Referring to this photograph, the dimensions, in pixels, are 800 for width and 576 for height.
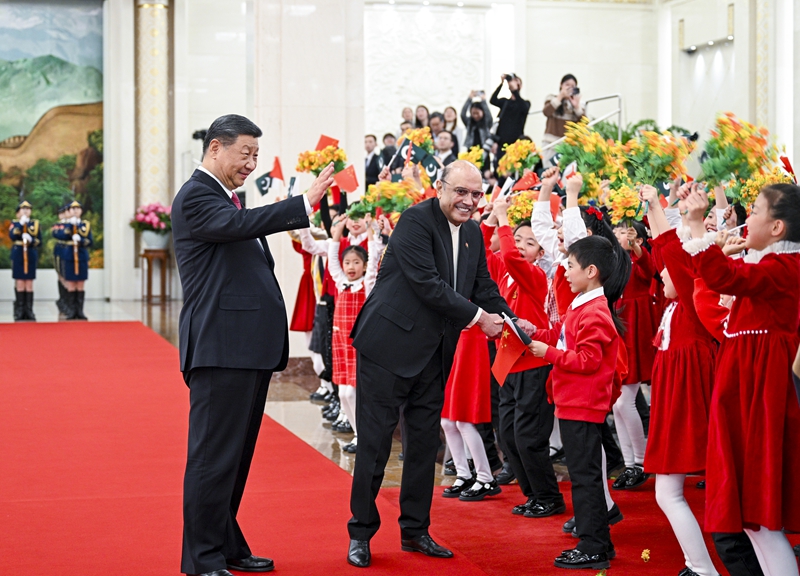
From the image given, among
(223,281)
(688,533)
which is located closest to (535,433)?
(688,533)

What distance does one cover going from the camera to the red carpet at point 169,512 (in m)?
4.20

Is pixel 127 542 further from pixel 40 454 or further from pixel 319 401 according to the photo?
pixel 319 401

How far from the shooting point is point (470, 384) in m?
5.66

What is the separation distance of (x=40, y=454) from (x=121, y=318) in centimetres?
1056

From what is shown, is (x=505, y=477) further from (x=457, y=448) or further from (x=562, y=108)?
(x=562, y=108)

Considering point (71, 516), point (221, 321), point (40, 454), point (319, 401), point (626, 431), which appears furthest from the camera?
point (319, 401)

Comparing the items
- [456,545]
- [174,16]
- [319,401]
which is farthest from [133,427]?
[174,16]

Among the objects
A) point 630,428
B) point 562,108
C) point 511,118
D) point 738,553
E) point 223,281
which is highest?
point 562,108

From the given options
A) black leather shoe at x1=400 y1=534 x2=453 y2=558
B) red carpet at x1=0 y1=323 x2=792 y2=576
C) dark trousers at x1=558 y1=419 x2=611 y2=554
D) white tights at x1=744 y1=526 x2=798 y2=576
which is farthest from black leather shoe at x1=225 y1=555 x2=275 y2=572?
white tights at x1=744 y1=526 x2=798 y2=576

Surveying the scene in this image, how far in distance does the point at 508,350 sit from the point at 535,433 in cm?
79

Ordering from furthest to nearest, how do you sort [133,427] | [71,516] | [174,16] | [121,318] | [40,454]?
[174,16] < [121,318] < [133,427] < [40,454] < [71,516]

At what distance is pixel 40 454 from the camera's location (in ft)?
20.7

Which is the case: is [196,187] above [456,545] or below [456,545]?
above

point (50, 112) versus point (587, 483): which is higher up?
point (50, 112)
